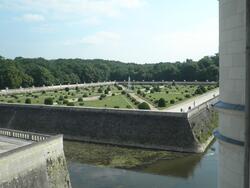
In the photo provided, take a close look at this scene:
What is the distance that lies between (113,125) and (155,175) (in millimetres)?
7439

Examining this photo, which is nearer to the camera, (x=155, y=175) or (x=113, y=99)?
(x=155, y=175)

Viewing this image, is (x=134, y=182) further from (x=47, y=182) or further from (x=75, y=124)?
(x=75, y=124)

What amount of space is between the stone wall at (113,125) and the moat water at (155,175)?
2.45 metres

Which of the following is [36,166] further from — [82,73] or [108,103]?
[82,73]

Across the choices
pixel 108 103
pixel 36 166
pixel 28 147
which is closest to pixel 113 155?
pixel 36 166

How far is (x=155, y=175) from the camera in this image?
17.7 metres

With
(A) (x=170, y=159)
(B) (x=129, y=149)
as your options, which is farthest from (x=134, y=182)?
(B) (x=129, y=149)

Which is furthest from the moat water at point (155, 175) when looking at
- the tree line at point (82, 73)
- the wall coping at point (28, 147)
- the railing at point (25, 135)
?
the tree line at point (82, 73)

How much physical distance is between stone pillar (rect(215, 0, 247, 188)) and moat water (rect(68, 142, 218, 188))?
40.5 feet

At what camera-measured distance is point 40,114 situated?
28.4 metres

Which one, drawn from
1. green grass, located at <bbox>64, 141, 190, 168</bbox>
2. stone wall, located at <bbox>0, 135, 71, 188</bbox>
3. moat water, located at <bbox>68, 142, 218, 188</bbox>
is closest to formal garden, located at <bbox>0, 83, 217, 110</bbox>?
green grass, located at <bbox>64, 141, 190, 168</bbox>

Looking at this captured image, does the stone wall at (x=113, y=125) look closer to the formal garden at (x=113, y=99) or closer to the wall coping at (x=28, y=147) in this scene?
the formal garden at (x=113, y=99)

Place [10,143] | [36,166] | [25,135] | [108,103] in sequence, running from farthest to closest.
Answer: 1. [108,103]
2. [25,135]
3. [10,143]
4. [36,166]

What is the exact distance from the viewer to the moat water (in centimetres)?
1611
